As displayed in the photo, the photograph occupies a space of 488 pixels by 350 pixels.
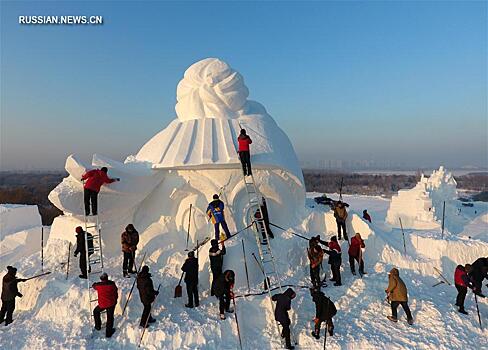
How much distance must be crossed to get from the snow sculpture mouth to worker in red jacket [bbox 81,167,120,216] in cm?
444

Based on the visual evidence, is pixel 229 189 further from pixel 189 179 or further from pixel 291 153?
pixel 291 153

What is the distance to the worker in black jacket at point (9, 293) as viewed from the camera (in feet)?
24.6

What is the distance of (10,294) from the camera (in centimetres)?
752

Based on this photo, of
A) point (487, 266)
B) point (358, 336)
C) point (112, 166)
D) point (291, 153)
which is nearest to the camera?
point (358, 336)

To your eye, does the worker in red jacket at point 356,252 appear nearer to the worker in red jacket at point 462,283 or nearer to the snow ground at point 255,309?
the snow ground at point 255,309

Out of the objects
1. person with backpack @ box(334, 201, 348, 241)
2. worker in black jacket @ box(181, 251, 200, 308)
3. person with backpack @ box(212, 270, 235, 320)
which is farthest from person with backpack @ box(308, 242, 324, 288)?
worker in black jacket @ box(181, 251, 200, 308)

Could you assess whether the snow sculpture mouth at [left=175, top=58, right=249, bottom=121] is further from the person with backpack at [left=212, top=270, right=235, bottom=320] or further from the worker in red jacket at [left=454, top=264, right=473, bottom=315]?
the worker in red jacket at [left=454, top=264, right=473, bottom=315]

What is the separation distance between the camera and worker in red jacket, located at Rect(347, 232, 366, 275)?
9.55m

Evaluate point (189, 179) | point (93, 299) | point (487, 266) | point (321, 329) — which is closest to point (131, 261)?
point (93, 299)

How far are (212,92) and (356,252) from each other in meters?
7.45

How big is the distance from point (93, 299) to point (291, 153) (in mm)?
8091

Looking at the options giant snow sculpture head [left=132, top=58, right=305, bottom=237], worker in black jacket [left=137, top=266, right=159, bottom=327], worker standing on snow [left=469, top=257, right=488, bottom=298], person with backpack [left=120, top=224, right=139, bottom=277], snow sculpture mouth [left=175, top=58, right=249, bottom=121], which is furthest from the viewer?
snow sculpture mouth [left=175, top=58, right=249, bottom=121]

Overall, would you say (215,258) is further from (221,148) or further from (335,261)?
(221,148)

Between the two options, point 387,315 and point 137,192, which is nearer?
point 387,315
